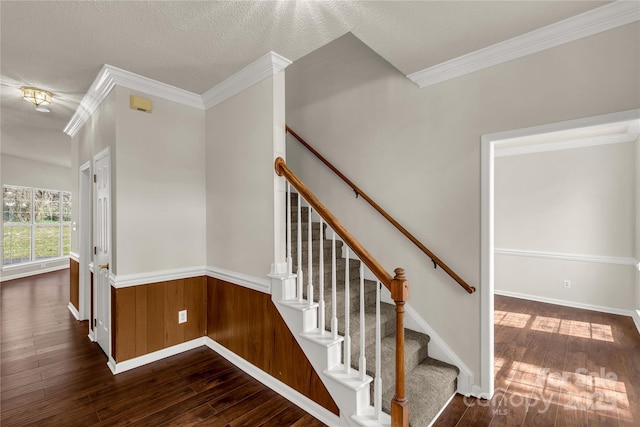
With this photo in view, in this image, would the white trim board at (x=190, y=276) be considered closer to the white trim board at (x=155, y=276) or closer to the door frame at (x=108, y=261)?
the white trim board at (x=155, y=276)

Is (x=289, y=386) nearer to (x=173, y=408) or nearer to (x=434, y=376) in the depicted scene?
(x=173, y=408)

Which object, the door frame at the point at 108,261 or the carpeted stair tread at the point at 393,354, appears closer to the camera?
the carpeted stair tread at the point at 393,354

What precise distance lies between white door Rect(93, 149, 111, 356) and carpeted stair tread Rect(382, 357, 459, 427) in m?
2.80

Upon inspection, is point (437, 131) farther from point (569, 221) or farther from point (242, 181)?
point (569, 221)

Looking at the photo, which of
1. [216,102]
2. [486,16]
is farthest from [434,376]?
[216,102]

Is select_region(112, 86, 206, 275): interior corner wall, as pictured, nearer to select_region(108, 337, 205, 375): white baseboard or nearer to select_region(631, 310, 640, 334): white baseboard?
select_region(108, 337, 205, 375): white baseboard

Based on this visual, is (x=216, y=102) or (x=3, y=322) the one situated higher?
(x=216, y=102)

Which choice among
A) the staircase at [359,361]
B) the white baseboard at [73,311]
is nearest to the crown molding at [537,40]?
the staircase at [359,361]

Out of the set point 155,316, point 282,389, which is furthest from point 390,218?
point 155,316

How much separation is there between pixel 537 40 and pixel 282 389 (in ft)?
10.6

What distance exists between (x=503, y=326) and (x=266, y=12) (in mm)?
4331

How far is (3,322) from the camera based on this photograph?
395 centimetres

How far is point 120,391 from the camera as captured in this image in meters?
2.43

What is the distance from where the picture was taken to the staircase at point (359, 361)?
6.33 feet
